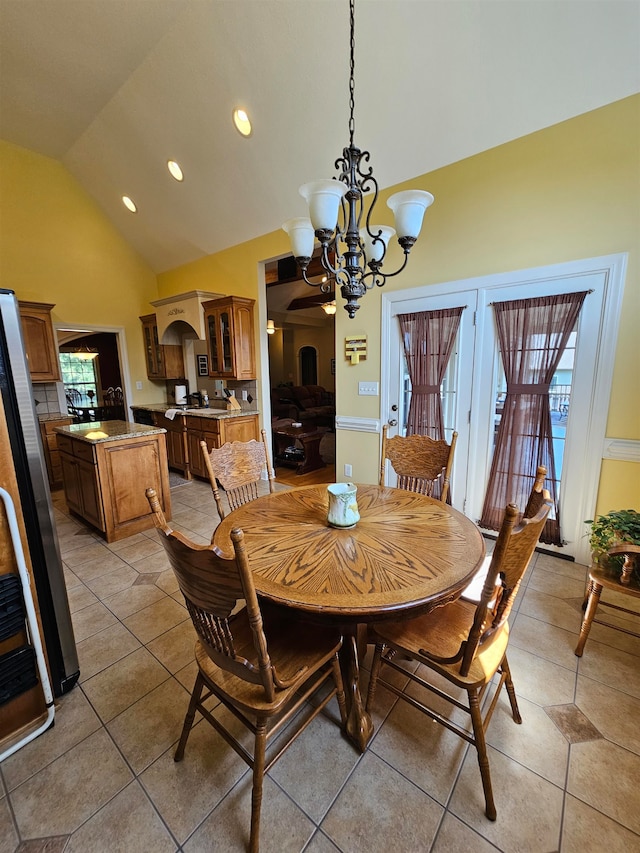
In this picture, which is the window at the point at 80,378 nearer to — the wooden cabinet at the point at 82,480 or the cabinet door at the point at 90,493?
the wooden cabinet at the point at 82,480

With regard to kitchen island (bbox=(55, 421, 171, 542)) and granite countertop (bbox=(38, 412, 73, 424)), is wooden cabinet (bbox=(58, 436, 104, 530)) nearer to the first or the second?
kitchen island (bbox=(55, 421, 171, 542))

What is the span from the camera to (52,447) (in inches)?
173

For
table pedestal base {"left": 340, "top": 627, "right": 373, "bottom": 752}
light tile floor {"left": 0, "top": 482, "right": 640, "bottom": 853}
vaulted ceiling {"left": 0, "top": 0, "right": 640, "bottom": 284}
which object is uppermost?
vaulted ceiling {"left": 0, "top": 0, "right": 640, "bottom": 284}

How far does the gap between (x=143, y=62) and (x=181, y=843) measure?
4.90 meters

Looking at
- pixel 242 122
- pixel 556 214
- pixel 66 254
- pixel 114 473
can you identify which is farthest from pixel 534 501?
pixel 66 254

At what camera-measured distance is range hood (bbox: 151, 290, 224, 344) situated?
4742 mm

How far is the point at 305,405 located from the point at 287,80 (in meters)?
6.03

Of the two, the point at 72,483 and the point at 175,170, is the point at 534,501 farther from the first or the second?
the point at 175,170

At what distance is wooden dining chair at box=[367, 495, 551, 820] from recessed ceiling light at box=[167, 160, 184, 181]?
4.61m

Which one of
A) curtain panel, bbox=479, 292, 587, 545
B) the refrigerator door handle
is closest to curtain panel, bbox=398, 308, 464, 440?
curtain panel, bbox=479, 292, 587, 545

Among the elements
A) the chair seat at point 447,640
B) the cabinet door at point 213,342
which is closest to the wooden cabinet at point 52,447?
the cabinet door at point 213,342

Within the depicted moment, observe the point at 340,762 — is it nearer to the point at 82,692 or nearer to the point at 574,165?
the point at 82,692

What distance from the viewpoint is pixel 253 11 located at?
232cm

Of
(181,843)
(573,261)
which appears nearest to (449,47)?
(573,261)
